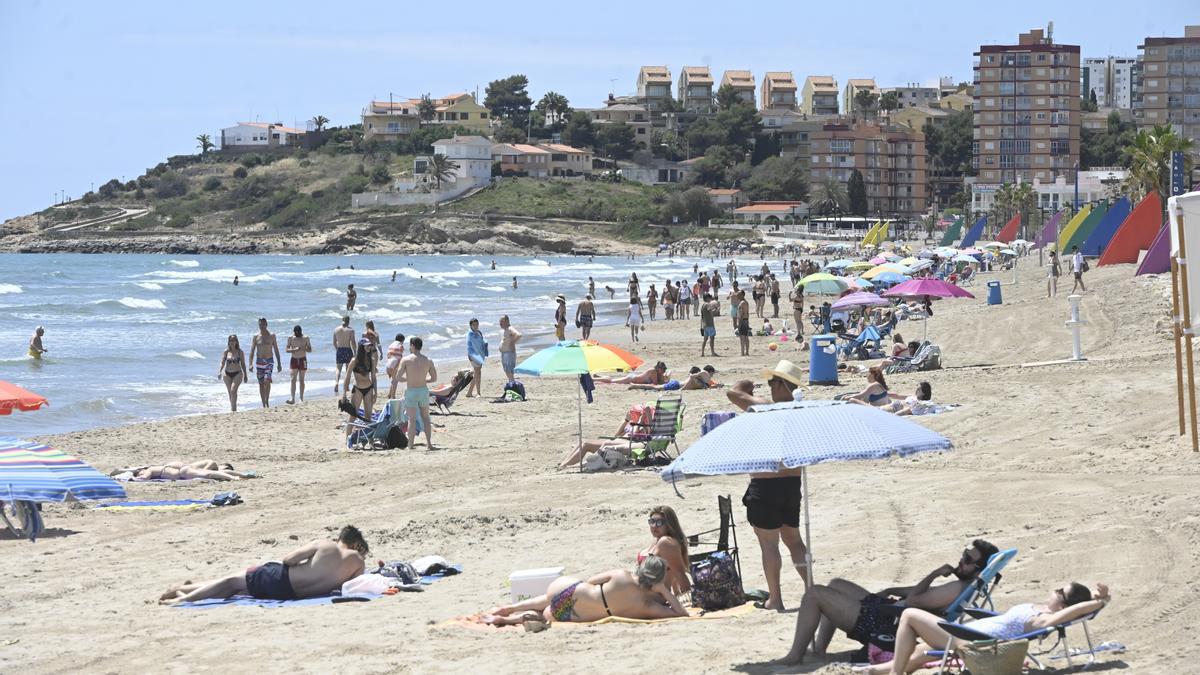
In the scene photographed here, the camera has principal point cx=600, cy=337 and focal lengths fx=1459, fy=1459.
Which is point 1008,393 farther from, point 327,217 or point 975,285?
point 327,217

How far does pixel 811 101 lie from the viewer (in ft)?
528

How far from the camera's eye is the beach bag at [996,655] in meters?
5.79

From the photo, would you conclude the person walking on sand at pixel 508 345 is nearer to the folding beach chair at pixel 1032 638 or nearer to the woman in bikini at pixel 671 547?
the woman in bikini at pixel 671 547

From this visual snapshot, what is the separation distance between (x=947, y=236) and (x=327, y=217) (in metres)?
79.8

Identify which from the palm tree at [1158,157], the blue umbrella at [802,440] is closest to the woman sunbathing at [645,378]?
the blue umbrella at [802,440]

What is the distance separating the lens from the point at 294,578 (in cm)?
852

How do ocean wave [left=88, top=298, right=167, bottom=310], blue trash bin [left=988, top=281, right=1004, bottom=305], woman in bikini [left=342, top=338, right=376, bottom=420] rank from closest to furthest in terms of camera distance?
woman in bikini [left=342, top=338, right=376, bottom=420] < blue trash bin [left=988, top=281, right=1004, bottom=305] < ocean wave [left=88, top=298, right=167, bottom=310]

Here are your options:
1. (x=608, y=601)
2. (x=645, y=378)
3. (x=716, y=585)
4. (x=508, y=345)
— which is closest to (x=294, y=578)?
(x=608, y=601)

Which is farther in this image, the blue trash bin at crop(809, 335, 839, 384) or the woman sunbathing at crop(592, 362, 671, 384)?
the woman sunbathing at crop(592, 362, 671, 384)

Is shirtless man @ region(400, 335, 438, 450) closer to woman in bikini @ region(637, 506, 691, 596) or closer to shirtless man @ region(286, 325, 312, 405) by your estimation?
shirtless man @ region(286, 325, 312, 405)

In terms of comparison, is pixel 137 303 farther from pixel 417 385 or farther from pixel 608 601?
pixel 608 601

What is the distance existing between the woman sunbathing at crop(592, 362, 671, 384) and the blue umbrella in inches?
512

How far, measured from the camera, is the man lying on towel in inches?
335

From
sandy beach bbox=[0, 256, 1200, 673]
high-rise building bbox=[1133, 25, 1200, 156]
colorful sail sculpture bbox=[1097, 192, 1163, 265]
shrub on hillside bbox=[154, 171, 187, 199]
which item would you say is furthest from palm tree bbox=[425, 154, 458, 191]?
sandy beach bbox=[0, 256, 1200, 673]
